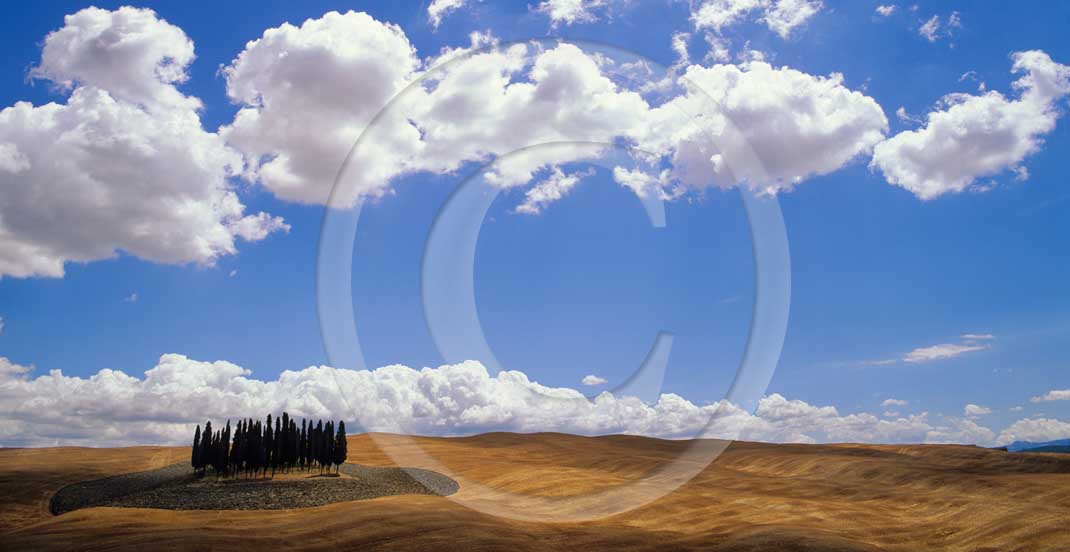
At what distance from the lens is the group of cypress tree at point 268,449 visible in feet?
238

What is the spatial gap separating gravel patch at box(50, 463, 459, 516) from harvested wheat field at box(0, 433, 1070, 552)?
227 cm

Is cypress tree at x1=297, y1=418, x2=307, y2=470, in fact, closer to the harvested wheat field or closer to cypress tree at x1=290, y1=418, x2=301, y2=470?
cypress tree at x1=290, y1=418, x2=301, y2=470

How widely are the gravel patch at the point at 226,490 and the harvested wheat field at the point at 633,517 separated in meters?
2.27

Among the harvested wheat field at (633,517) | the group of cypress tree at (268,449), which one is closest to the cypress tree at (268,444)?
the group of cypress tree at (268,449)

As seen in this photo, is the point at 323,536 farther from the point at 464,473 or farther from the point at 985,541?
the point at 464,473

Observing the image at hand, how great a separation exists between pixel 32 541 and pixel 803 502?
55.5 metres

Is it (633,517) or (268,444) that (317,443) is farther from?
(633,517)

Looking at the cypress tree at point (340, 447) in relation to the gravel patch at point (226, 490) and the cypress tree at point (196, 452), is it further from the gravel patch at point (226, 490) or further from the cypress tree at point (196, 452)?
the cypress tree at point (196, 452)

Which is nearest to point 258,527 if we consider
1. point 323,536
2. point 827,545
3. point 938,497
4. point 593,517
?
point 323,536

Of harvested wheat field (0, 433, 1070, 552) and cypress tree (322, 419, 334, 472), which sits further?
cypress tree (322, 419, 334, 472)

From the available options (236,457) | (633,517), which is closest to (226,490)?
(236,457)

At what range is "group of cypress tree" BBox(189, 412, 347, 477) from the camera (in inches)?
2857

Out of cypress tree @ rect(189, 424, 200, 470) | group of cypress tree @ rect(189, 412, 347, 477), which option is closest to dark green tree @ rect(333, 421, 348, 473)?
group of cypress tree @ rect(189, 412, 347, 477)

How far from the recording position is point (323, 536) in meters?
39.0
